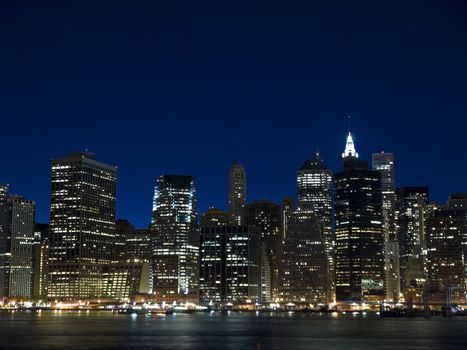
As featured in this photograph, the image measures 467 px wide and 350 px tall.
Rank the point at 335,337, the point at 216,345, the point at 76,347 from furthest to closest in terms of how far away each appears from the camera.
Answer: the point at 335,337 → the point at 216,345 → the point at 76,347

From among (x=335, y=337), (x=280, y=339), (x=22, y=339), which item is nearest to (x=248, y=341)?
(x=280, y=339)

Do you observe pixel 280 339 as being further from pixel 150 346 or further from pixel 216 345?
pixel 150 346

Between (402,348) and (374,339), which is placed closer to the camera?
(402,348)

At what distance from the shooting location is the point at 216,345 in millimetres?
115312

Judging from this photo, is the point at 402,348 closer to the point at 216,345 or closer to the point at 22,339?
the point at 216,345

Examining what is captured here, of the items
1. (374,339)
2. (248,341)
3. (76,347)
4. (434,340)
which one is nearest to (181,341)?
(248,341)

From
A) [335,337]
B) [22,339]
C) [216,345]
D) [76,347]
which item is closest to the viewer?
[76,347]

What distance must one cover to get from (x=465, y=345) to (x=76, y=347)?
2097 inches

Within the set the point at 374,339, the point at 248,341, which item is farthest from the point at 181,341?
the point at 374,339

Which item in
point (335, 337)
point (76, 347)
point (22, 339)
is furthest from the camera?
point (335, 337)

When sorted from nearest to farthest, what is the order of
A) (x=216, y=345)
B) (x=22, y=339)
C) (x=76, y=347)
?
(x=76, y=347) → (x=216, y=345) → (x=22, y=339)

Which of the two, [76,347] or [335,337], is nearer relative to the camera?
[76,347]

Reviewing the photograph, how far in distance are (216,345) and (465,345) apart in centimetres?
3467

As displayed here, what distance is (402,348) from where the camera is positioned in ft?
362
